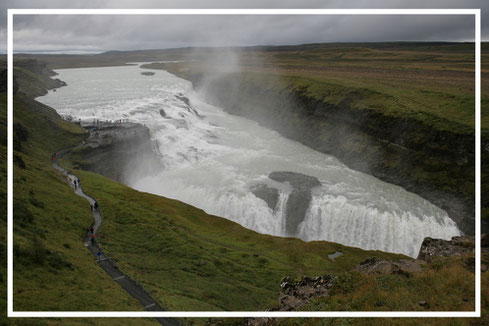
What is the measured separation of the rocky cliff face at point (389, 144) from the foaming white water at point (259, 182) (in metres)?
2.06

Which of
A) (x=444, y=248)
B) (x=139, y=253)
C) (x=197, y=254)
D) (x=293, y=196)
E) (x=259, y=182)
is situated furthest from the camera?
(x=259, y=182)

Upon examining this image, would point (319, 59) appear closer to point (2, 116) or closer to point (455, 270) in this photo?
point (2, 116)

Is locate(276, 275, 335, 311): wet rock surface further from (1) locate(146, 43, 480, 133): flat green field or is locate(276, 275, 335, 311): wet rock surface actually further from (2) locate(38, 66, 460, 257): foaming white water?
(1) locate(146, 43, 480, 133): flat green field

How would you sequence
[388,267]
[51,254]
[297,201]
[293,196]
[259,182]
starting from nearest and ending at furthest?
[388,267] → [51,254] → [297,201] → [293,196] → [259,182]

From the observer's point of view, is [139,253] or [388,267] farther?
[139,253]

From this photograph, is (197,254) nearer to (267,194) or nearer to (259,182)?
(267,194)

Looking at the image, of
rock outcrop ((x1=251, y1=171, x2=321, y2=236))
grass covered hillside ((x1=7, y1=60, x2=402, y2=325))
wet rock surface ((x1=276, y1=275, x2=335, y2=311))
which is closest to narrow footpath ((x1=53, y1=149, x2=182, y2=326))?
grass covered hillside ((x1=7, y1=60, x2=402, y2=325))

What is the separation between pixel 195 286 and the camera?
24.4 metres

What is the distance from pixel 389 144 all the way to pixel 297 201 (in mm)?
22284

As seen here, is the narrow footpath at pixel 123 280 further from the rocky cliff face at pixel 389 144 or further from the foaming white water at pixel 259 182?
the rocky cliff face at pixel 389 144

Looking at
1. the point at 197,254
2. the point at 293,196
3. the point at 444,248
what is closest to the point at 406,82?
the point at 293,196

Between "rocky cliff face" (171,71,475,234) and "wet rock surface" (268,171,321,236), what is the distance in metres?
13.4

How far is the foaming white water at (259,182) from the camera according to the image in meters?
39.4

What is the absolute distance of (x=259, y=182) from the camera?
47500 mm
